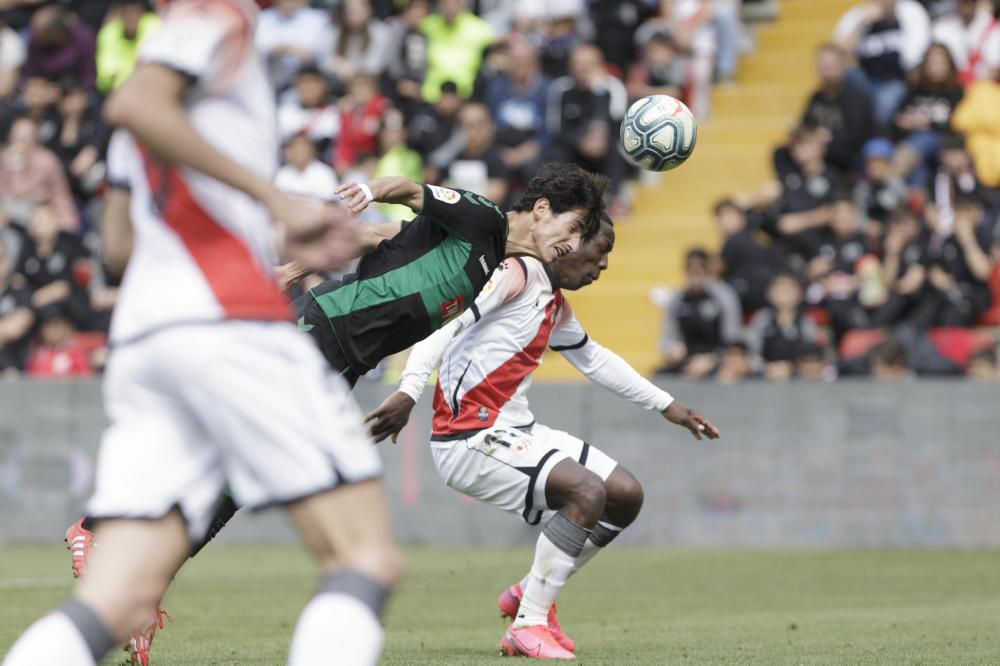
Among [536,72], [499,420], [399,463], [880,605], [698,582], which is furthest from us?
[536,72]

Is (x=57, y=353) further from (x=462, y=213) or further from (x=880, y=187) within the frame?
(x=462, y=213)

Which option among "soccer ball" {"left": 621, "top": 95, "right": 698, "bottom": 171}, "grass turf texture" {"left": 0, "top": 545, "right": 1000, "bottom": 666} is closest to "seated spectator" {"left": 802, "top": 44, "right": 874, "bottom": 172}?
"grass turf texture" {"left": 0, "top": 545, "right": 1000, "bottom": 666}

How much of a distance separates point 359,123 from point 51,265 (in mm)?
3703

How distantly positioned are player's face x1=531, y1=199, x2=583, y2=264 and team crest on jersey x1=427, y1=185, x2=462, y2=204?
0.81m

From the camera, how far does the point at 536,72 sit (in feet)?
62.7

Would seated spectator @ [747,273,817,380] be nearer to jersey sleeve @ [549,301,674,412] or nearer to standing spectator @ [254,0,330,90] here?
standing spectator @ [254,0,330,90]

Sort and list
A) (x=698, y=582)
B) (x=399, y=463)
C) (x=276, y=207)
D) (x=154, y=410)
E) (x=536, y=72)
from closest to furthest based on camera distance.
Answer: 1. (x=276, y=207)
2. (x=154, y=410)
3. (x=698, y=582)
4. (x=399, y=463)
5. (x=536, y=72)

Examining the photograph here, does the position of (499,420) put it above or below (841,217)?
above

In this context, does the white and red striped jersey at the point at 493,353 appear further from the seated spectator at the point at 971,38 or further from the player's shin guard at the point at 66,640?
the seated spectator at the point at 971,38

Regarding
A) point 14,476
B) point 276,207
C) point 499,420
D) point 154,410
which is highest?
point 276,207

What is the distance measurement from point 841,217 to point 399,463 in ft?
16.4

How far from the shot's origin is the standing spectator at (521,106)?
1833 centimetres

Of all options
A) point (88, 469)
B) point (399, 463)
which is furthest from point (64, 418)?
point (399, 463)

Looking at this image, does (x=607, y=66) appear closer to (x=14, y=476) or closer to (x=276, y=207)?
(x=14, y=476)
